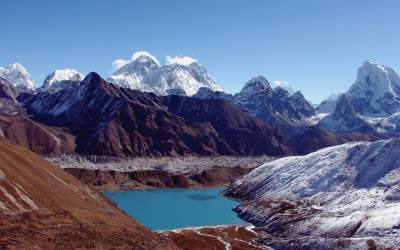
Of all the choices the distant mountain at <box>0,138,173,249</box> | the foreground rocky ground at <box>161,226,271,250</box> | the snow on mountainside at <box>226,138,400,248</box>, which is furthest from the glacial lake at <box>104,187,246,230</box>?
the distant mountain at <box>0,138,173,249</box>

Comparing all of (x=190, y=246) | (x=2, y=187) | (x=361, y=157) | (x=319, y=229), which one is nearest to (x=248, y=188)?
(x=361, y=157)

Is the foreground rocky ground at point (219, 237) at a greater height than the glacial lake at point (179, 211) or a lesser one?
lesser

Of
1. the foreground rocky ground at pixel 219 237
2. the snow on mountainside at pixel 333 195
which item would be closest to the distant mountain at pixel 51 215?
the foreground rocky ground at pixel 219 237

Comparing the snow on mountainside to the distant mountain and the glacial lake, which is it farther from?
the distant mountain

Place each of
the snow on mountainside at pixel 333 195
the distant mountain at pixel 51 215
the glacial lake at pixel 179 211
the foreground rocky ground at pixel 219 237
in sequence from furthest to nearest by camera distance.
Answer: the glacial lake at pixel 179 211 → the snow on mountainside at pixel 333 195 → the foreground rocky ground at pixel 219 237 → the distant mountain at pixel 51 215

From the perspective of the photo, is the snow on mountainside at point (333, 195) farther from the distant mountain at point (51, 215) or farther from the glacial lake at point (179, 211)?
the distant mountain at point (51, 215)

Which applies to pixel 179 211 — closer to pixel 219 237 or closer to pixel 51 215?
pixel 219 237

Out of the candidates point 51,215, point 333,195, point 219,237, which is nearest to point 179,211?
point 333,195
